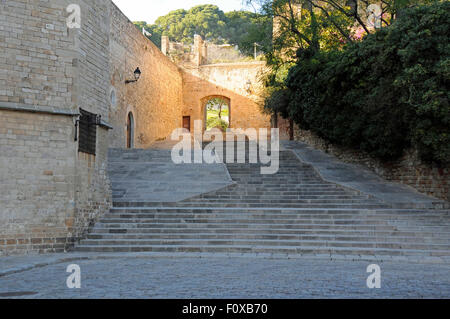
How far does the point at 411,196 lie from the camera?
12680 mm

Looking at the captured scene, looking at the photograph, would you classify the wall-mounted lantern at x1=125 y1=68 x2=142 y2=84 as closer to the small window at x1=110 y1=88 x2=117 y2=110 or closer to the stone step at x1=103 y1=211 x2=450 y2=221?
the small window at x1=110 y1=88 x2=117 y2=110

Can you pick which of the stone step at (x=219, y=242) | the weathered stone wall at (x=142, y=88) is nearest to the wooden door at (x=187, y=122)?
the weathered stone wall at (x=142, y=88)

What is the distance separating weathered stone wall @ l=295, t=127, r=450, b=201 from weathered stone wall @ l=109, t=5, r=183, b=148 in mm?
8914

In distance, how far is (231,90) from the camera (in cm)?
2852

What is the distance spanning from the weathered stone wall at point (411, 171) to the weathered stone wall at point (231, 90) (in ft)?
35.9

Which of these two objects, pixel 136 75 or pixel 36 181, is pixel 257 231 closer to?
pixel 36 181

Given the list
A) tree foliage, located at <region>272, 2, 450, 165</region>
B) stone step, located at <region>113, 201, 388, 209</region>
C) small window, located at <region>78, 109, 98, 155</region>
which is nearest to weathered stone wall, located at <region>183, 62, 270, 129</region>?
tree foliage, located at <region>272, 2, 450, 165</region>

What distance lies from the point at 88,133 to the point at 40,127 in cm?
117

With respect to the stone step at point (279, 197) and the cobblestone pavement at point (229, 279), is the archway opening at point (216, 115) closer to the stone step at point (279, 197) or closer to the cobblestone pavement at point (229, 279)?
the stone step at point (279, 197)

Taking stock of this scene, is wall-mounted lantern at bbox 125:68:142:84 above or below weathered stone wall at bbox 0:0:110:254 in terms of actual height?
above

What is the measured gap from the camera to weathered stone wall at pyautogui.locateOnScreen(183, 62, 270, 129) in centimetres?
2806

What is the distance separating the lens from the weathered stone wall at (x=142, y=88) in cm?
1933

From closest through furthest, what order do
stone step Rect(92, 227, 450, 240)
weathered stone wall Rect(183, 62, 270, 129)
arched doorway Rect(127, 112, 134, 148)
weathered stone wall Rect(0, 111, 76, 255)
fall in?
weathered stone wall Rect(0, 111, 76, 255) → stone step Rect(92, 227, 450, 240) → arched doorway Rect(127, 112, 134, 148) → weathered stone wall Rect(183, 62, 270, 129)

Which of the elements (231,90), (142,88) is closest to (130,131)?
(142,88)
